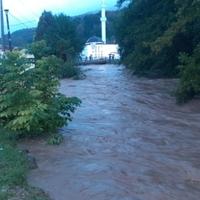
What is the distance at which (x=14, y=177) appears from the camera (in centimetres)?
1008

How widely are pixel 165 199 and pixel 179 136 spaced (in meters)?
6.37

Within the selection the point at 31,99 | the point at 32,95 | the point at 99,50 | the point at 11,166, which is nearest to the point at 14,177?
the point at 11,166

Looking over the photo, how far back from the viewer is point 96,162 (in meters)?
12.5

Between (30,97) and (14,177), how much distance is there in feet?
15.0

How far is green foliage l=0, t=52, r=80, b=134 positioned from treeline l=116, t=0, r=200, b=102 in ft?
25.4

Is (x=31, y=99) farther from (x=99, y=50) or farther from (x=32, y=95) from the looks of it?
(x=99, y=50)

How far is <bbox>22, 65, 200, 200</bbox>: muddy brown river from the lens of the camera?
33.2 ft

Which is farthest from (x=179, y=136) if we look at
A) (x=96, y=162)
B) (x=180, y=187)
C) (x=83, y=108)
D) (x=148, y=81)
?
(x=148, y=81)

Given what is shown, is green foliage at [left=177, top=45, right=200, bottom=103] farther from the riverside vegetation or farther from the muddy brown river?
the riverside vegetation

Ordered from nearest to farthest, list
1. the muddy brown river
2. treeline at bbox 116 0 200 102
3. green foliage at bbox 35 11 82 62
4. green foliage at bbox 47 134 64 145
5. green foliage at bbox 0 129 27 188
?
green foliage at bbox 0 129 27 188, the muddy brown river, green foliage at bbox 47 134 64 145, treeline at bbox 116 0 200 102, green foliage at bbox 35 11 82 62

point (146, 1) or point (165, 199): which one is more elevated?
point (146, 1)

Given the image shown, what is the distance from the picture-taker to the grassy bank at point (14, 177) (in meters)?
8.95

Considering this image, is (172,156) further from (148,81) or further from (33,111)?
(148,81)

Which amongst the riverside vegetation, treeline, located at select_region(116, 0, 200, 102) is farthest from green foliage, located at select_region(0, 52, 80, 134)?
treeline, located at select_region(116, 0, 200, 102)
